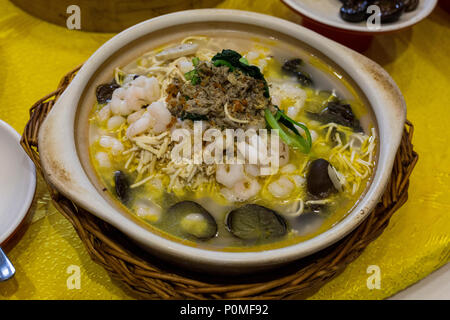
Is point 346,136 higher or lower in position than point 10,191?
higher

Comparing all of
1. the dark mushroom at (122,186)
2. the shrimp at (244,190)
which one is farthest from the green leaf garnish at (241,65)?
the dark mushroom at (122,186)

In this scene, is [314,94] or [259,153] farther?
[314,94]

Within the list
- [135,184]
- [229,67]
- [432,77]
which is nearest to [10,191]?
[135,184]

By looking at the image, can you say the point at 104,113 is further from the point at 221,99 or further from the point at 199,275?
the point at 199,275

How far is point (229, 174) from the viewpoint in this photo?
5.79ft

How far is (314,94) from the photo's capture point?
2.17m

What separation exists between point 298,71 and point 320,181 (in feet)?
2.33

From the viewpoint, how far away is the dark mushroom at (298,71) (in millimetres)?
2213

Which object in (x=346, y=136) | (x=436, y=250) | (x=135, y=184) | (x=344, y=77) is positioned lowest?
(x=436, y=250)

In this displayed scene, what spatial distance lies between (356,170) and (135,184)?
95 centimetres

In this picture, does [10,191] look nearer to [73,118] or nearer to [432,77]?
[73,118]

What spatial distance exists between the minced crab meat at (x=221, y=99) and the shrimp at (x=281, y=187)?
0.25 meters
